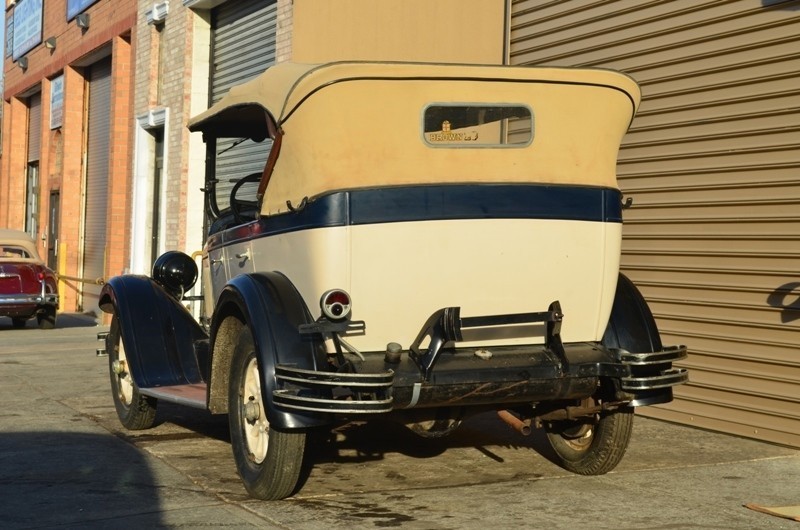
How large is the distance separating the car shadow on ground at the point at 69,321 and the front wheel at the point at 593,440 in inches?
577

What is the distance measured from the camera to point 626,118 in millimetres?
6332

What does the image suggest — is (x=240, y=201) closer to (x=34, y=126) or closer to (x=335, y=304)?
(x=335, y=304)

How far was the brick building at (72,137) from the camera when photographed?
20891 mm

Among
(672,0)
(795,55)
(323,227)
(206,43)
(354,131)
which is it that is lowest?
(323,227)

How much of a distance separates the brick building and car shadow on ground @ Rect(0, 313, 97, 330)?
310 millimetres

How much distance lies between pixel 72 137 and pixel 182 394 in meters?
18.7

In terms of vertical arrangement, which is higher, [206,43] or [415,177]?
[206,43]

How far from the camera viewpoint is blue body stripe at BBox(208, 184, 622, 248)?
230 inches

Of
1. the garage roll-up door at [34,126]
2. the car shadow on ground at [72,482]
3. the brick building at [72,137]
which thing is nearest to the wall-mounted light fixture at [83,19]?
the brick building at [72,137]

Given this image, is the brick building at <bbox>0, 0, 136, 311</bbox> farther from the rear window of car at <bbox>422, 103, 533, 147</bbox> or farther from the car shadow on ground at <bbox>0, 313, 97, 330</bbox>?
the rear window of car at <bbox>422, 103, 533, 147</bbox>

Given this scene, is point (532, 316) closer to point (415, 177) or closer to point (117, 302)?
point (415, 177)

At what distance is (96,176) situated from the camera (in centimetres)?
2392

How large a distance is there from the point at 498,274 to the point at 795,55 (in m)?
3.19

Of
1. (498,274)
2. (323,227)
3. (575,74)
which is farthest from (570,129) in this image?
(323,227)
